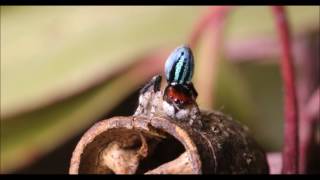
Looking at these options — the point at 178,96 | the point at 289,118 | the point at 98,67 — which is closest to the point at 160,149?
the point at 178,96

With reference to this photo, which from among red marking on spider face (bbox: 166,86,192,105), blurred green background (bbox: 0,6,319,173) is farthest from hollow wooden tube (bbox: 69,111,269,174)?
blurred green background (bbox: 0,6,319,173)

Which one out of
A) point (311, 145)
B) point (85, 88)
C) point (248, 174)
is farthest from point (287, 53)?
point (85, 88)

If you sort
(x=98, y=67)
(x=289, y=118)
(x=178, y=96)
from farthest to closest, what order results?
(x=98, y=67) → (x=289, y=118) → (x=178, y=96)

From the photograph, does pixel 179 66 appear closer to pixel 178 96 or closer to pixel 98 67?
pixel 178 96
